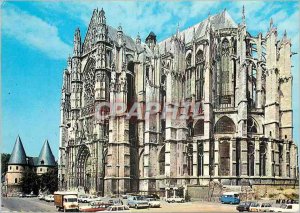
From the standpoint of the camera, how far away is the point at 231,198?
20.1 metres

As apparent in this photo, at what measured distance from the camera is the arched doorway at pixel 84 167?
32125 mm

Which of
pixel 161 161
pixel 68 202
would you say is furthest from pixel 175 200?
pixel 161 161

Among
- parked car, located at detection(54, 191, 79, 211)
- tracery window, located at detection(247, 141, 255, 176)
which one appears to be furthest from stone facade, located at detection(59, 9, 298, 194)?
parked car, located at detection(54, 191, 79, 211)

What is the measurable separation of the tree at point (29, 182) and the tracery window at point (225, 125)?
1434 centimetres

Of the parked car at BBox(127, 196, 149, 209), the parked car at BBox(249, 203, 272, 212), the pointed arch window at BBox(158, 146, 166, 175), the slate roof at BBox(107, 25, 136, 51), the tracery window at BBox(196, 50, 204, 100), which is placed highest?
the slate roof at BBox(107, 25, 136, 51)

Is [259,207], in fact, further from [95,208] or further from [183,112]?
[183,112]

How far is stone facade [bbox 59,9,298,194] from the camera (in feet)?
82.3

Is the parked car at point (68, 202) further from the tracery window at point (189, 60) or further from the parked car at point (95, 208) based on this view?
the tracery window at point (189, 60)

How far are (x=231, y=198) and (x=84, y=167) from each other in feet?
50.0

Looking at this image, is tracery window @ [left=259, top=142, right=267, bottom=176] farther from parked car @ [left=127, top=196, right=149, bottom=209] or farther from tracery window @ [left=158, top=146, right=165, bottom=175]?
parked car @ [left=127, top=196, right=149, bottom=209]

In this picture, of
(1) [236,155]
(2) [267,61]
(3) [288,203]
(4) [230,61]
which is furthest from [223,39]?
(3) [288,203]

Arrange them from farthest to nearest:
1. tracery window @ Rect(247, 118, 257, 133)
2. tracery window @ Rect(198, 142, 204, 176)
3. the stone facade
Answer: tracery window @ Rect(198, 142, 204, 176) < tracery window @ Rect(247, 118, 257, 133) < the stone facade

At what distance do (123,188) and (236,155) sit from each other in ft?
28.6

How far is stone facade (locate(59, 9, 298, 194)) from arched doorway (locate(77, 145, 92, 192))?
0.25 ft
